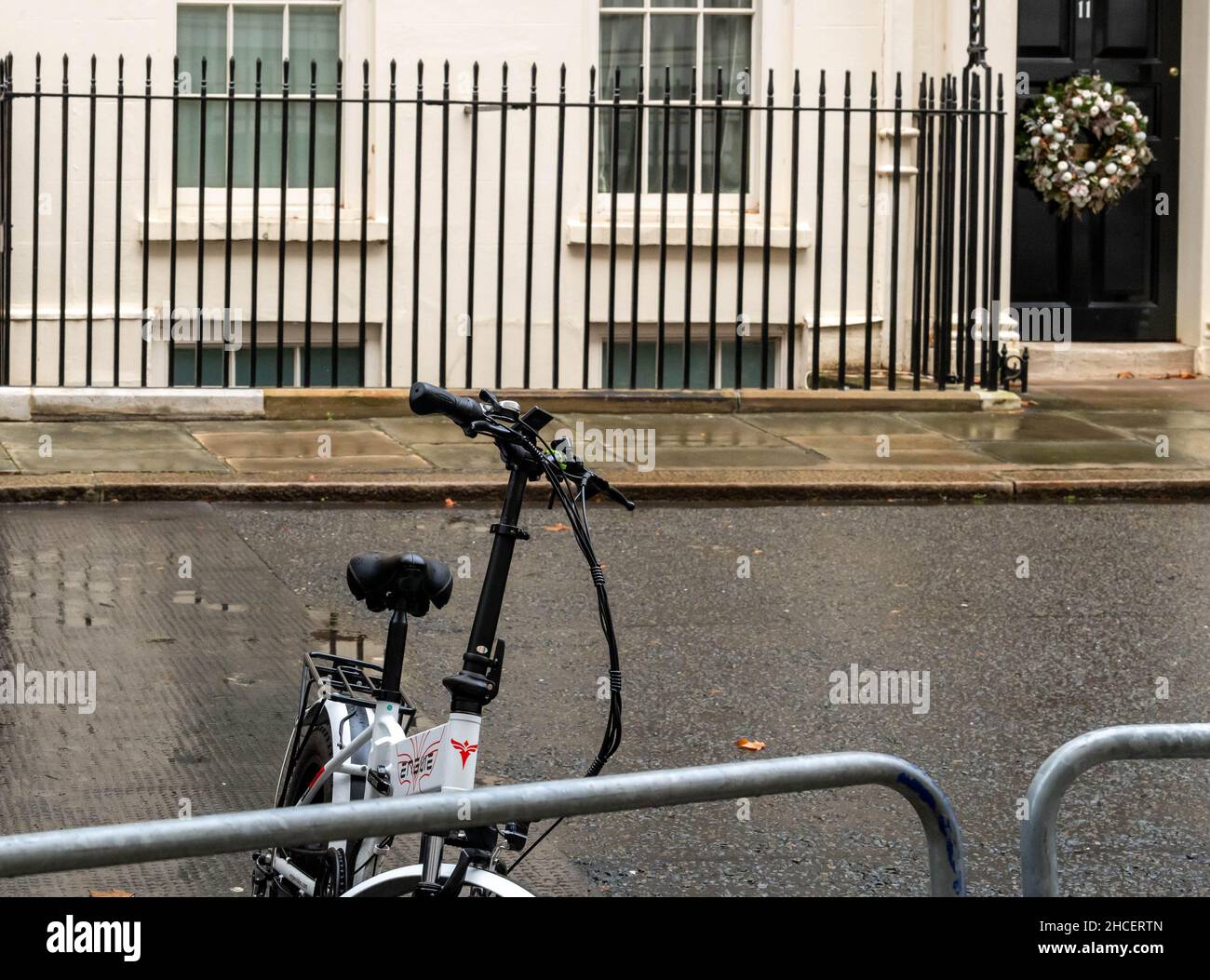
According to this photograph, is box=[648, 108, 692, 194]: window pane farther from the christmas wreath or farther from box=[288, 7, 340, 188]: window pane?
the christmas wreath

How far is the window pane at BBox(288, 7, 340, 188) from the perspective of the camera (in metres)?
13.5

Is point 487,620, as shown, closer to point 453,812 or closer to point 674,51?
point 453,812

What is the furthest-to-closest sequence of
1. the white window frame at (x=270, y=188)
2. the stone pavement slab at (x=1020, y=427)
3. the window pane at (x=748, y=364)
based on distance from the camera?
the window pane at (x=748, y=364) → the white window frame at (x=270, y=188) → the stone pavement slab at (x=1020, y=427)

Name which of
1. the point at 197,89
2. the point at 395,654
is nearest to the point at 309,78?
the point at 197,89

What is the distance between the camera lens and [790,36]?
45.3 ft

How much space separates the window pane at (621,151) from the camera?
13.8 meters

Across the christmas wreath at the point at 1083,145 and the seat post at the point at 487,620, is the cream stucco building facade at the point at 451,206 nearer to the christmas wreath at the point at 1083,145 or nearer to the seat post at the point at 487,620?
the christmas wreath at the point at 1083,145

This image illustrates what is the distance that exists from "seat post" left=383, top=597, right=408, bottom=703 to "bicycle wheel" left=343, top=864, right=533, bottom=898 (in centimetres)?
38

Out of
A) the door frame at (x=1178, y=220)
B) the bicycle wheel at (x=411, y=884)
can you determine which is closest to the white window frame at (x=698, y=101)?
the door frame at (x=1178, y=220)

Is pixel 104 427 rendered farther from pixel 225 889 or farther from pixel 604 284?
pixel 225 889

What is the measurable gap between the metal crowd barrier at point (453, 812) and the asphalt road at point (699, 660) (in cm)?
189

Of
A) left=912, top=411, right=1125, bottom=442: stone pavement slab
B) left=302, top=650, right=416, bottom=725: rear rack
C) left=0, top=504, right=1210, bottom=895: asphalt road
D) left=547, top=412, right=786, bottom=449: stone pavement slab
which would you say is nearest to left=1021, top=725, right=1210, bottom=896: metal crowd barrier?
left=302, top=650, right=416, bottom=725: rear rack

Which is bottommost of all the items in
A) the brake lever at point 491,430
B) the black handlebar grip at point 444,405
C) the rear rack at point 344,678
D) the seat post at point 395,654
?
the rear rack at point 344,678
